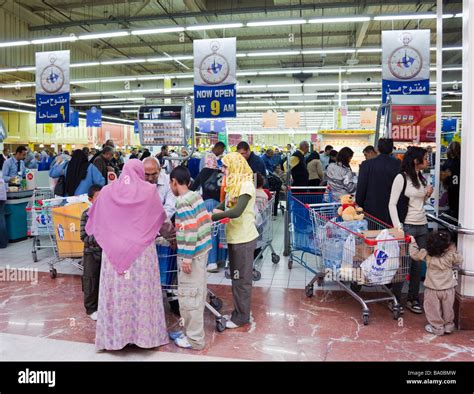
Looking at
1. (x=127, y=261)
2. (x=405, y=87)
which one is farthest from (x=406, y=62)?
(x=127, y=261)

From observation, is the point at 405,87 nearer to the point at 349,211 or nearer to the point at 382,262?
the point at 349,211

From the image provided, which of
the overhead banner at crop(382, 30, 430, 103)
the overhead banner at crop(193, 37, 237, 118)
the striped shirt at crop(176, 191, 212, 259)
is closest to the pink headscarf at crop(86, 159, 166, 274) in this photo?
the striped shirt at crop(176, 191, 212, 259)

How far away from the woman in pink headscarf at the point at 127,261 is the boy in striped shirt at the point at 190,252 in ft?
0.73

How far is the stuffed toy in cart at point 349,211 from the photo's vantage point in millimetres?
4594

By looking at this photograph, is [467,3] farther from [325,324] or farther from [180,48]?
[180,48]

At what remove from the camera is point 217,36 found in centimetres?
1770

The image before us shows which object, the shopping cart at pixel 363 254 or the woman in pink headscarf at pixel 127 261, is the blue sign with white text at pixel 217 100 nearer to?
the shopping cart at pixel 363 254

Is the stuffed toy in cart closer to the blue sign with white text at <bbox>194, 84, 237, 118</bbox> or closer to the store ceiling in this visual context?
the store ceiling

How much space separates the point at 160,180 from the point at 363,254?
8.01 ft

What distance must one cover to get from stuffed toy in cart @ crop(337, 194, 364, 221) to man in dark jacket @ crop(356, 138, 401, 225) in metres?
0.22

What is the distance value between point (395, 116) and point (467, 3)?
268 cm

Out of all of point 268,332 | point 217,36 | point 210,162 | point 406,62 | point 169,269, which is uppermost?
point 217,36

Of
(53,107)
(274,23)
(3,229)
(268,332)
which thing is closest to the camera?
(268,332)
